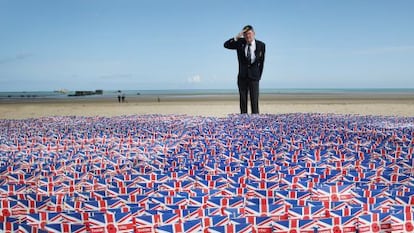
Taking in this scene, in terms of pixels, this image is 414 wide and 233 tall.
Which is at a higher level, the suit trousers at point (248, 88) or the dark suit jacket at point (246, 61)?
the dark suit jacket at point (246, 61)

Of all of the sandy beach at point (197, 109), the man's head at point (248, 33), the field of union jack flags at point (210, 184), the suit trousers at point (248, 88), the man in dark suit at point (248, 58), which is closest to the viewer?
the field of union jack flags at point (210, 184)

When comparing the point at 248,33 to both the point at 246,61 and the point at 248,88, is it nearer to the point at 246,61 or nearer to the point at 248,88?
the point at 246,61

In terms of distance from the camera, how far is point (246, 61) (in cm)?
612

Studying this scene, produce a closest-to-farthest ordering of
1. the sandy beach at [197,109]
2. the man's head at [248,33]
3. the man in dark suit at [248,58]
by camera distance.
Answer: the man's head at [248,33] < the man in dark suit at [248,58] < the sandy beach at [197,109]

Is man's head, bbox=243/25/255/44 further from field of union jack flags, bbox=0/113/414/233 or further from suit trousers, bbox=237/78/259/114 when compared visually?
field of union jack flags, bbox=0/113/414/233

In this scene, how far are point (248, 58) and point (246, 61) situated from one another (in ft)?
0.24

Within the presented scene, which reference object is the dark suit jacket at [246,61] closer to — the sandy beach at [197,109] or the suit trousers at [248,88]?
the suit trousers at [248,88]

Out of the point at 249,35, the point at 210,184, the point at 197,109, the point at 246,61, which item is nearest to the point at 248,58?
the point at 246,61

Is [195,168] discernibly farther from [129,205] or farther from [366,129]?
[366,129]

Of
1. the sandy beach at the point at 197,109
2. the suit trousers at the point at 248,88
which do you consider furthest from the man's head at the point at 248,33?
the sandy beach at the point at 197,109

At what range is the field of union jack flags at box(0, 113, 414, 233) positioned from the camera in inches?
49.0

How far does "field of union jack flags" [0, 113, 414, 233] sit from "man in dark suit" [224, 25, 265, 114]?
286 cm

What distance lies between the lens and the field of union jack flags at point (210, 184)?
1.25 metres

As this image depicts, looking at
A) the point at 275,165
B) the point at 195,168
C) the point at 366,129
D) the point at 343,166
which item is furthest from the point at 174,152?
the point at 366,129
